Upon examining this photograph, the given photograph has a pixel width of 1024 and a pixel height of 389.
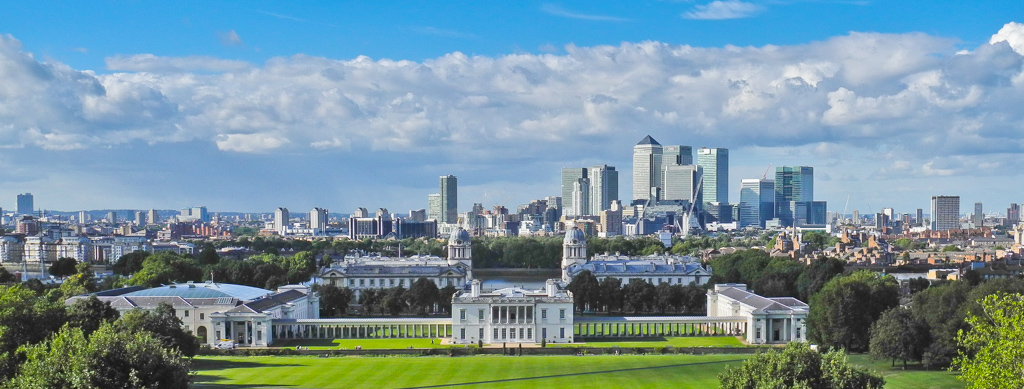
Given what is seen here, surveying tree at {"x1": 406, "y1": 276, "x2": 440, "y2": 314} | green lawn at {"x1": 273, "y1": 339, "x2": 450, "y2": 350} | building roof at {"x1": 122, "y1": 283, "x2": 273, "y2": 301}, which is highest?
building roof at {"x1": 122, "y1": 283, "x2": 273, "y2": 301}

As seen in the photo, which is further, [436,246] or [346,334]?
[436,246]

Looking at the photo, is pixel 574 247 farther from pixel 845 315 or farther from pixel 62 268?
pixel 845 315

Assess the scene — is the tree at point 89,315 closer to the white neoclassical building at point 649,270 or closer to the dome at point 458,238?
the white neoclassical building at point 649,270

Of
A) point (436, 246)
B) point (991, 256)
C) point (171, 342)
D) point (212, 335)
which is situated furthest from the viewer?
point (436, 246)

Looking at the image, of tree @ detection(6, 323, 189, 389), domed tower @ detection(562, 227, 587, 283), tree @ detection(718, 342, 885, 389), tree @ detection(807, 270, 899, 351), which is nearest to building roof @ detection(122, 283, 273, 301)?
tree @ detection(807, 270, 899, 351)

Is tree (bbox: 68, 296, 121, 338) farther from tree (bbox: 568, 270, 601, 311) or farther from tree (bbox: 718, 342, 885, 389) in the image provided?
tree (bbox: 568, 270, 601, 311)

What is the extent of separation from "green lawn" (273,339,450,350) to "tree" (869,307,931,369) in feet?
93.1

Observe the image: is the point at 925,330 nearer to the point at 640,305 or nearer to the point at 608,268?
the point at 640,305

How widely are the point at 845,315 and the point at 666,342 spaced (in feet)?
43.4

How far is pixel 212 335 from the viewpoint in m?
75.7

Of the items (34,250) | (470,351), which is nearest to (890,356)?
(470,351)

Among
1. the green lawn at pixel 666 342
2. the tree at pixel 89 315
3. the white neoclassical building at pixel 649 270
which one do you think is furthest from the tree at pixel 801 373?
the white neoclassical building at pixel 649 270

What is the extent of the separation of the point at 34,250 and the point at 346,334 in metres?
118

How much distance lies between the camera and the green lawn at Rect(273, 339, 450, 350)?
71.9m
